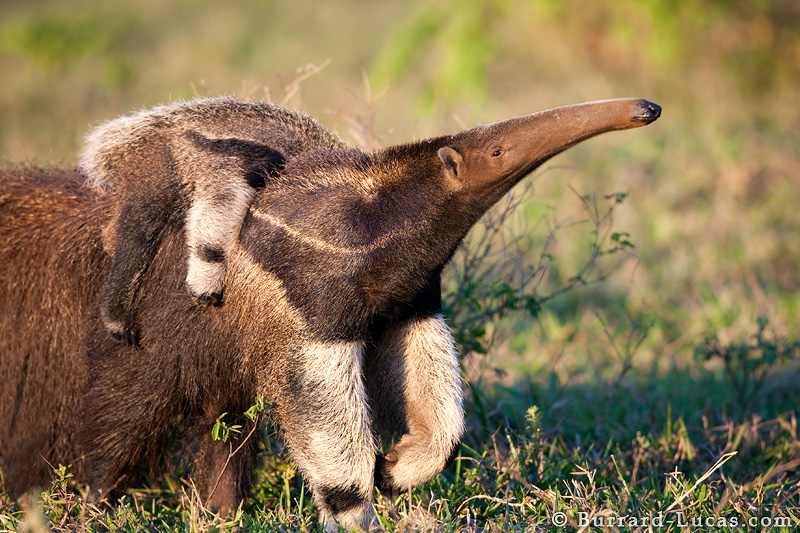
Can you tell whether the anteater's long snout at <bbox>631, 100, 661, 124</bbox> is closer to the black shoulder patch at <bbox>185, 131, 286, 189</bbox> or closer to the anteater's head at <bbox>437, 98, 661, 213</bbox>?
the anteater's head at <bbox>437, 98, 661, 213</bbox>

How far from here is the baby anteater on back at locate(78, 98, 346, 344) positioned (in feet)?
12.0

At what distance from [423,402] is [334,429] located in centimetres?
48

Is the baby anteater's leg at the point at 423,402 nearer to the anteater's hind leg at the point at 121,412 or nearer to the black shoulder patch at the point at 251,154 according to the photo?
the black shoulder patch at the point at 251,154

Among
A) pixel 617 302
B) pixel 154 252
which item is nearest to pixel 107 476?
pixel 154 252

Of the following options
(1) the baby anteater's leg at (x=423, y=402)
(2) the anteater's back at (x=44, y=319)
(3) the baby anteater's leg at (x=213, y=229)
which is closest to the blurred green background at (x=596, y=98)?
(2) the anteater's back at (x=44, y=319)

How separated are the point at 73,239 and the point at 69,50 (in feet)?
19.5

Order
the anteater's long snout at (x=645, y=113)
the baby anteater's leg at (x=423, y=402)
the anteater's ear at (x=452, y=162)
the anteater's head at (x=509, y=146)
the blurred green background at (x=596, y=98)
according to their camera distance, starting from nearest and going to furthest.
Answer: the anteater's long snout at (x=645, y=113) < the anteater's head at (x=509, y=146) < the anteater's ear at (x=452, y=162) < the baby anteater's leg at (x=423, y=402) < the blurred green background at (x=596, y=98)

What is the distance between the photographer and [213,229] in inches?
142

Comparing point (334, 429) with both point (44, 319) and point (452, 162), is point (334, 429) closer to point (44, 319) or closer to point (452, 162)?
point (452, 162)

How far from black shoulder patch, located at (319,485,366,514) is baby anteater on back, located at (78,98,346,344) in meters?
0.95

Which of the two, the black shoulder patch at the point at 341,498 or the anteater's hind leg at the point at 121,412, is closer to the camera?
the black shoulder patch at the point at 341,498

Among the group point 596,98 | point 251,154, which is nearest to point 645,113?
point 251,154

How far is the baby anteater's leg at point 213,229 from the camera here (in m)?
3.63

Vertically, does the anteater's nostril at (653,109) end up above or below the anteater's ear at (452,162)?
above
